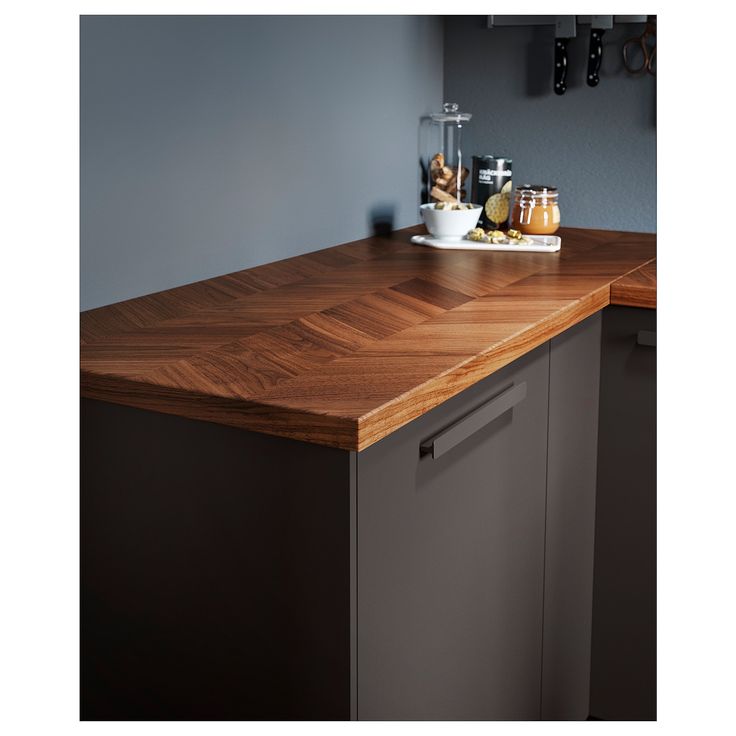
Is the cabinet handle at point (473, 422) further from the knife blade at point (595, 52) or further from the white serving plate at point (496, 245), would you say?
the knife blade at point (595, 52)

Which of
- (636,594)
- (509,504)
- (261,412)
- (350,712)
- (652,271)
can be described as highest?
(652,271)

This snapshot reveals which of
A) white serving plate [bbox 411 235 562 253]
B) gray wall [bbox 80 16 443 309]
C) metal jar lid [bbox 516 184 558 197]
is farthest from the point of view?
metal jar lid [bbox 516 184 558 197]

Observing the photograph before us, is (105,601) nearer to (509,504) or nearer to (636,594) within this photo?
(509,504)

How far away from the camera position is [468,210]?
2.13 meters

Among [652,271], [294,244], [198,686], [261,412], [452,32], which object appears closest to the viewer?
[261,412]

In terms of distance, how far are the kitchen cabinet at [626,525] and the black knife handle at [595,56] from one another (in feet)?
2.54

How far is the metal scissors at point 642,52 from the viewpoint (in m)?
2.25

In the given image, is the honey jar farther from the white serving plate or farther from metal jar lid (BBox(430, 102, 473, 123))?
metal jar lid (BBox(430, 102, 473, 123))

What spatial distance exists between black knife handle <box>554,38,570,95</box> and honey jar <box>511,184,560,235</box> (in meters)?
0.31

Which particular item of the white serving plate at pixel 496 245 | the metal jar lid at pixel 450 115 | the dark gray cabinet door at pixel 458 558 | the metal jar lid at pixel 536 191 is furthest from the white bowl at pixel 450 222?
the dark gray cabinet door at pixel 458 558

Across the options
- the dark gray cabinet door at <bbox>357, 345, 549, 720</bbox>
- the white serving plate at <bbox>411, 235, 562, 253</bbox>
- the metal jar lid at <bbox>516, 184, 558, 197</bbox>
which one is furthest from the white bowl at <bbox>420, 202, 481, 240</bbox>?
the dark gray cabinet door at <bbox>357, 345, 549, 720</bbox>

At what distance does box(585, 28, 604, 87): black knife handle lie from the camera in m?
2.28
